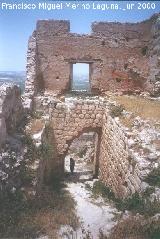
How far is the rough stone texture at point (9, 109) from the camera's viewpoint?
9.72 m

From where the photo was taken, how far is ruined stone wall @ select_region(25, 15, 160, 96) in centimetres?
1764

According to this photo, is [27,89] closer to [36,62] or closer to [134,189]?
[36,62]

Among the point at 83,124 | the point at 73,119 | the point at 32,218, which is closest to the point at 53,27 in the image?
the point at 73,119

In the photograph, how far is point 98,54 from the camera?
1798 centimetres

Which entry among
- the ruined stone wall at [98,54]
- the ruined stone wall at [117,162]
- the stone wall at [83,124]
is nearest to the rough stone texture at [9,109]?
the stone wall at [83,124]

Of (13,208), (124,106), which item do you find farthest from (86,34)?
→ (13,208)

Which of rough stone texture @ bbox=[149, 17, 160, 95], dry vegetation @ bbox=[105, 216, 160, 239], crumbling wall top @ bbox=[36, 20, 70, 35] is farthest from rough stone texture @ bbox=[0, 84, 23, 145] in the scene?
rough stone texture @ bbox=[149, 17, 160, 95]

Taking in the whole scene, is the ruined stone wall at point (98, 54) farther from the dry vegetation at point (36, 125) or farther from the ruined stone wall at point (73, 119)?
the dry vegetation at point (36, 125)

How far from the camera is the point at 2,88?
1053 cm

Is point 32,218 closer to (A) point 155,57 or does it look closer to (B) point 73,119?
(B) point 73,119

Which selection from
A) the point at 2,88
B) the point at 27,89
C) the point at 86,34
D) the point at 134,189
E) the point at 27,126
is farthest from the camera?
the point at 86,34

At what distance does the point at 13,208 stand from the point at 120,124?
5289 millimetres

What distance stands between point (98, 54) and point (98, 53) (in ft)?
0.17

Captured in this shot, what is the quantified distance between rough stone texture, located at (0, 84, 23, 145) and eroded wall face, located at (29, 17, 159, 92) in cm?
575
